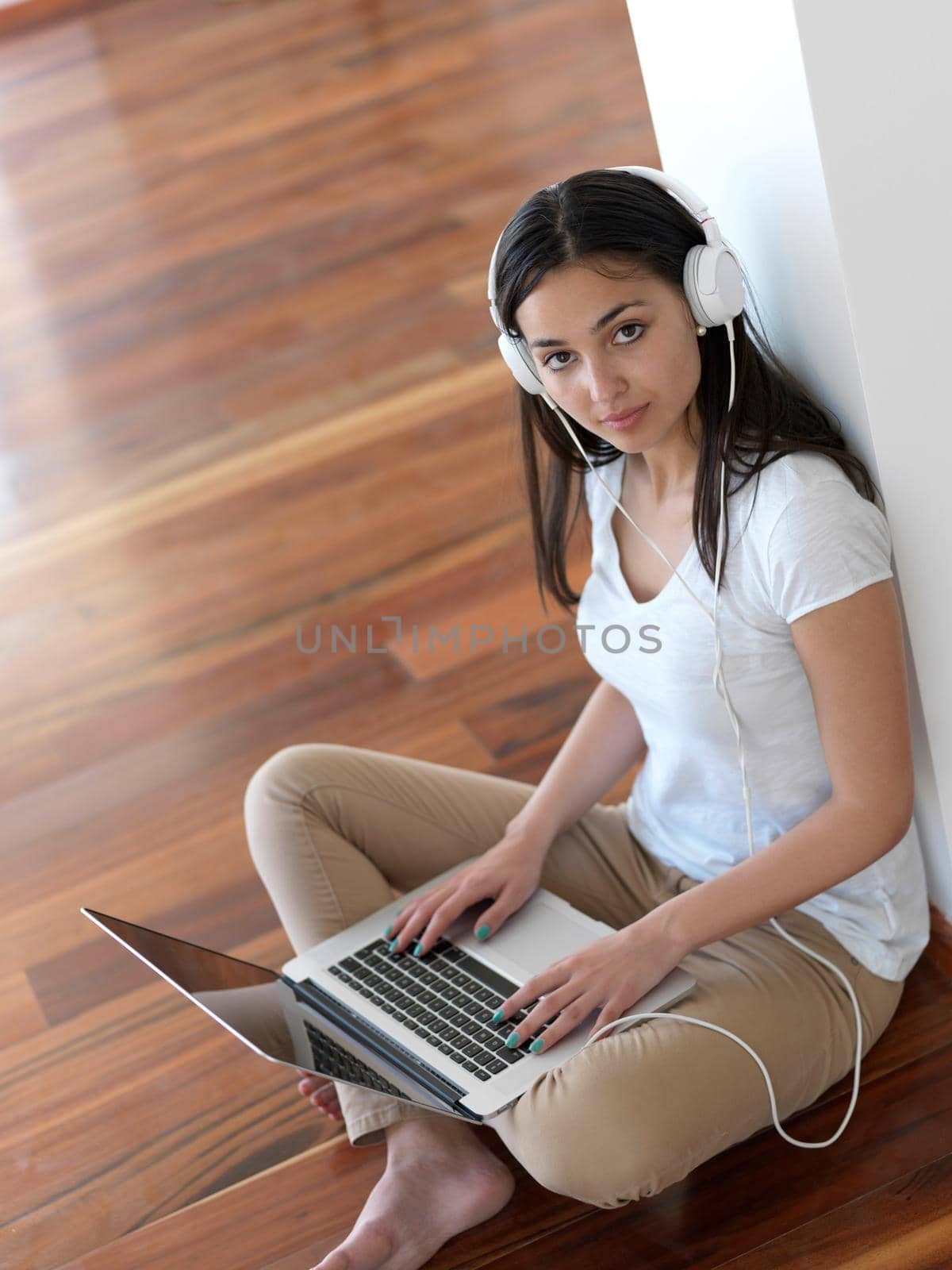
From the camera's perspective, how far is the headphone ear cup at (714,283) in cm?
111

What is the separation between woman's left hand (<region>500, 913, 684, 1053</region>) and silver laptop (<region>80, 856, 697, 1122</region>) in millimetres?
22

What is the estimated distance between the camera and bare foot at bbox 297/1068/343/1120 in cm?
143

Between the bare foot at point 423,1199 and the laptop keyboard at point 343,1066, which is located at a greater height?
the laptop keyboard at point 343,1066

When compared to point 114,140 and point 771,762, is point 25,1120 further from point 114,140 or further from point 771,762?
point 114,140

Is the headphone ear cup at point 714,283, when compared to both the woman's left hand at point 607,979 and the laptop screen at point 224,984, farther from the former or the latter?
the laptop screen at point 224,984

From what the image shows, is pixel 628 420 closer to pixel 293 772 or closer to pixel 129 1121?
pixel 293 772

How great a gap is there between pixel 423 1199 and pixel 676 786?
42 centimetres

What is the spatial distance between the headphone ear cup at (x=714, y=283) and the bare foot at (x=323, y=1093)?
2.60 feet

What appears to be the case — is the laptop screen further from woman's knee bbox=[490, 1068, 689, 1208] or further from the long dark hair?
the long dark hair

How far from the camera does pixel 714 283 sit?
43.6 inches

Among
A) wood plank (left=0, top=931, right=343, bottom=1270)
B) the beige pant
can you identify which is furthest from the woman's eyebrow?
wood plank (left=0, top=931, right=343, bottom=1270)

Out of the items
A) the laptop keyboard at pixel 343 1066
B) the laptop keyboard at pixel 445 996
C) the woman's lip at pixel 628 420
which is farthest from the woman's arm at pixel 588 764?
the woman's lip at pixel 628 420

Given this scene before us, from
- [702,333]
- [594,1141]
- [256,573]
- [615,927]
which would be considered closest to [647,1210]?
[594,1141]

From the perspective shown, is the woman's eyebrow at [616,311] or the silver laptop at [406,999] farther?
the silver laptop at [406,999]
